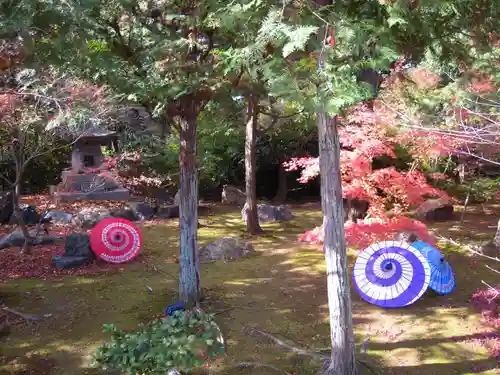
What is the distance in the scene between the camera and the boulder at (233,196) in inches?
683

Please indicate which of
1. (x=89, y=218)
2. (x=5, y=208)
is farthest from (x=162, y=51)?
(x=5, y=208)

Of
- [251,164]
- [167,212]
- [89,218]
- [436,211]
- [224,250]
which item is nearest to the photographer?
[224,250]

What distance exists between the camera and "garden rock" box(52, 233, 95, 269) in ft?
31.2

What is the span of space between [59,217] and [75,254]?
15.1ft

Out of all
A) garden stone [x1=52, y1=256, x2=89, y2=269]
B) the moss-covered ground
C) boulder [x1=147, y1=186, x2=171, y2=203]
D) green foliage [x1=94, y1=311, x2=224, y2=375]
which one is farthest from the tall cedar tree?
boulder [x1=147, y1=186, x2=171, y2=203]

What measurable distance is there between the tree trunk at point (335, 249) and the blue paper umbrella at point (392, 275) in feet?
7.75

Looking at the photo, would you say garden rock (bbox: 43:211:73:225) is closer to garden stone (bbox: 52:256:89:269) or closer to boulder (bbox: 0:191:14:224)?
boulder (bbox: 0:191:14:224)

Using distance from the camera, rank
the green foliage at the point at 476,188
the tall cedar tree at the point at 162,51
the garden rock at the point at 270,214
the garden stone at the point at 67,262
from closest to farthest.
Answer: the tall cedar tree at the point at 162,51 → the garden stone at the point at 67,262 → the garden rock at the point at 270,214 → the green foliage at the point at 476,188

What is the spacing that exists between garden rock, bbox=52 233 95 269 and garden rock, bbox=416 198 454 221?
10.0 m

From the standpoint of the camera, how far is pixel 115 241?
9992 mm

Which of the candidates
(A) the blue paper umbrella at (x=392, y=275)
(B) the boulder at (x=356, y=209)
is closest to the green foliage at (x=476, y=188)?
(B) the boulder at (x=356, y=209)

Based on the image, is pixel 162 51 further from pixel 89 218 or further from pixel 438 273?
pixel 89 218

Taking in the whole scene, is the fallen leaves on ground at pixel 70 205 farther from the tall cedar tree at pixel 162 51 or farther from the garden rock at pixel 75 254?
the tall cedar tree at pixel 162 51

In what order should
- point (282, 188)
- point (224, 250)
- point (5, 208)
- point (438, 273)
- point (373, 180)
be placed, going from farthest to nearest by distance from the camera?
point (282, 188), point (5, 208), point (224, 250), point (373, 180), point (438, 273)
